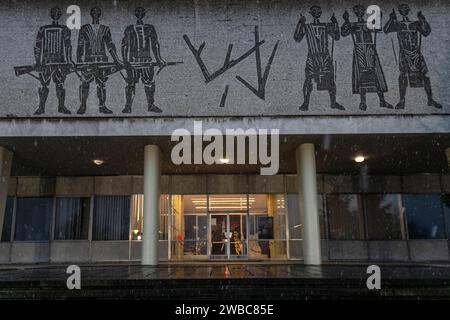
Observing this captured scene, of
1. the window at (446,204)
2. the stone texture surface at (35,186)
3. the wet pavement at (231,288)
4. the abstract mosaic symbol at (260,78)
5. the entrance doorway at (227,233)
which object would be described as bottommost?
the wet pavement at (231,288)

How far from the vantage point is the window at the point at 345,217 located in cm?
2041

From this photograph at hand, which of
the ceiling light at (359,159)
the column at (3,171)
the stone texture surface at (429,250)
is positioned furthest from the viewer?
the stone texture surface at (429,250)

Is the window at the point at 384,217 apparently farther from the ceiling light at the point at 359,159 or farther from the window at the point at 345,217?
the ceiling light at the point at 359,159

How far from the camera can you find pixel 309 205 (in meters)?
15.4

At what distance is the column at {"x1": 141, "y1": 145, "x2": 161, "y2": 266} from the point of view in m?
15.3

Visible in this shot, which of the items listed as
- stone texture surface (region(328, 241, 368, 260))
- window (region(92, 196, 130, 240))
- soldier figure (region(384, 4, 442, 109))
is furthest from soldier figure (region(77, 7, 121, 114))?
stone texture surface (region(328, 241, 368, 260))

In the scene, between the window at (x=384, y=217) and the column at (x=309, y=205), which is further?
the window at (x=384, y=217)

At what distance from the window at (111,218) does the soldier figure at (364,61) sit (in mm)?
11788

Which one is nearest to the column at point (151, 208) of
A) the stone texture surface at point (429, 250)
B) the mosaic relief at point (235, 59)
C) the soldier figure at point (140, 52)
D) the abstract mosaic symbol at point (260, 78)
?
the mosaic relief at point (235, 59)

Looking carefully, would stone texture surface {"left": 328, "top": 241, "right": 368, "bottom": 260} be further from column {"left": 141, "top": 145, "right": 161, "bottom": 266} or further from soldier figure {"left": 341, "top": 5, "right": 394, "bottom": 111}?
column {"left": 141, "top": 145, "right": 161, "bottom": 266}

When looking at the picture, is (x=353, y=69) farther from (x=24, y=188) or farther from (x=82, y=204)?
(x=24, y=188)

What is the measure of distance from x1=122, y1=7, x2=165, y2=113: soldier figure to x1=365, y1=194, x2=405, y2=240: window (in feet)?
39.2
